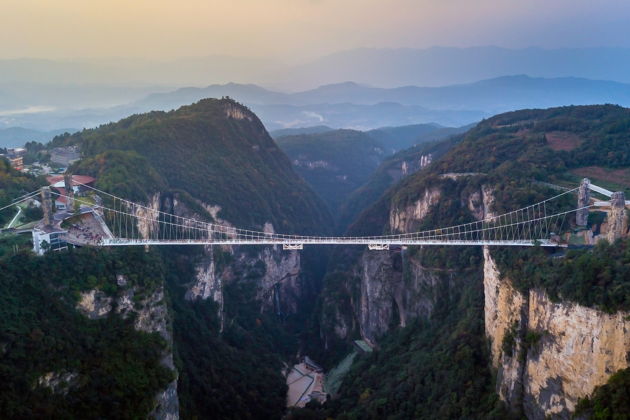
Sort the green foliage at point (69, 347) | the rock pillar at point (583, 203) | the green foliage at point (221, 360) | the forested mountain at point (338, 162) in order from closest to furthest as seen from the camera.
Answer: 1. the green foliage at point (69, 347)
2. the rock pillar at point (583, 203)
3. the green foliage at point (221, 360)
4. the forested mountain at point (338, 162)

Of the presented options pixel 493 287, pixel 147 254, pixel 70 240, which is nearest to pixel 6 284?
pixel 70 240

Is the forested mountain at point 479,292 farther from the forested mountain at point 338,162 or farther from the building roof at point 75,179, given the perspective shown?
the forested mountain at point 338,162

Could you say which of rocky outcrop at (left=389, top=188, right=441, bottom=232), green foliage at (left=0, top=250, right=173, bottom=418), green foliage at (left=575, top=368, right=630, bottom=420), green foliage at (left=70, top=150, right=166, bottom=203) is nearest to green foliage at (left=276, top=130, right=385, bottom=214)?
rocky outcrop at (left=389, top=188, right=441, bottom=232)

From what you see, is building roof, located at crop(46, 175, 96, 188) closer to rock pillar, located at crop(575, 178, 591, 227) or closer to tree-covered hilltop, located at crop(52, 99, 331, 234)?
tree-covered hilltop, located at crop(52, 99, 331, 234)

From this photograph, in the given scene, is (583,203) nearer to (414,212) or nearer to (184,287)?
(414,212)

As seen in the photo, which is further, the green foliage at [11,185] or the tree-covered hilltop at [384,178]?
the tree-covered hilltop at [384,178]

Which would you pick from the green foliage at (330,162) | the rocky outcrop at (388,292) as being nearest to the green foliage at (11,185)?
the rocky outcrop at (388,292)

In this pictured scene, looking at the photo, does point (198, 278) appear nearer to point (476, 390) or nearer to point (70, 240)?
point (70, 240)
